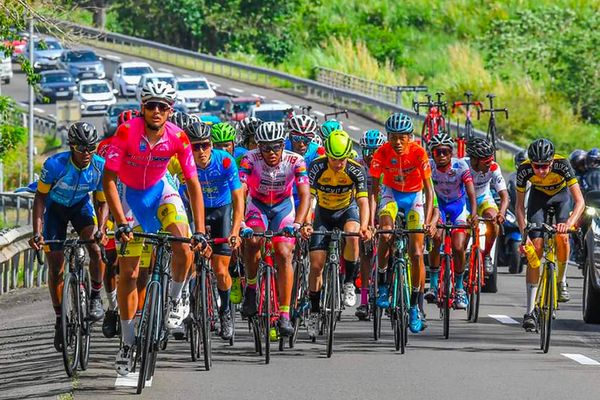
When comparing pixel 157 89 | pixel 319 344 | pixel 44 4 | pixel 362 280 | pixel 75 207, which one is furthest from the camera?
pixel 44 4

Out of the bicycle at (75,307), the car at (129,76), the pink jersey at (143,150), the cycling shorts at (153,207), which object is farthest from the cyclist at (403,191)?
the car at (129,76)

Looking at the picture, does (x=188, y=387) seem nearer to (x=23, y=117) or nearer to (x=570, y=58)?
(x=23, y=117)

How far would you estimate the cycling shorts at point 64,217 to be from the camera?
1535 cm

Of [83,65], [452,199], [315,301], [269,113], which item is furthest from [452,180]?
[83,65]

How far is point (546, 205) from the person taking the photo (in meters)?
17.4

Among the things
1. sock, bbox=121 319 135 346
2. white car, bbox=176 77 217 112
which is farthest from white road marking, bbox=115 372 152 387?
white car, bbox=176 77 217 112

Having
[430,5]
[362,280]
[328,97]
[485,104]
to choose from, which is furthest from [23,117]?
[362,280]

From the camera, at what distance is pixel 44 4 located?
23031 millimetres

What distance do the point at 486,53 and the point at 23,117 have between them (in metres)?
26.6

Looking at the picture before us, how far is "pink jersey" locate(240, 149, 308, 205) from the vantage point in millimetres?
15914

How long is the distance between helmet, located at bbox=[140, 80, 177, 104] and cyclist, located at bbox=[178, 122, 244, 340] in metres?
2.28

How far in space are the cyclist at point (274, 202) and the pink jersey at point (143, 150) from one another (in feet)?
6.73

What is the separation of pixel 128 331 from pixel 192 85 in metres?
51.8

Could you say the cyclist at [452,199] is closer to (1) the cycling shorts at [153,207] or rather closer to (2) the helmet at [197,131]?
(2) the helmet at [197,131]
